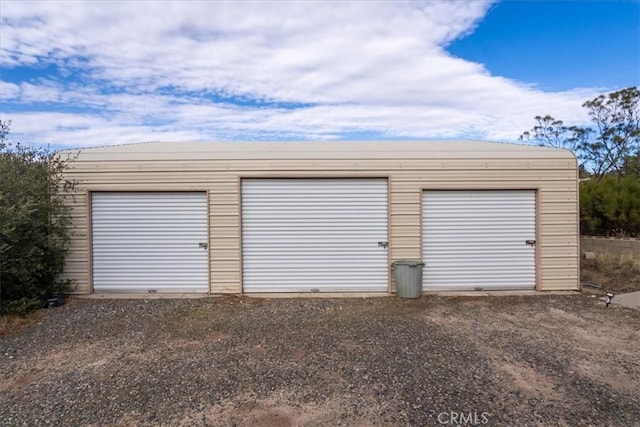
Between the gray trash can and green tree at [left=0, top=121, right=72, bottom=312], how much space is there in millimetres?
6333

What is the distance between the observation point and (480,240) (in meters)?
7.83

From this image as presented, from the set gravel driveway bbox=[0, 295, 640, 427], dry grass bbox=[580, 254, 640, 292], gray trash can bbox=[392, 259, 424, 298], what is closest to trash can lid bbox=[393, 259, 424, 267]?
gray trash can bbox=[392, 259, 424, 298]

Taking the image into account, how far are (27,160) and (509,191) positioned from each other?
9254 mm

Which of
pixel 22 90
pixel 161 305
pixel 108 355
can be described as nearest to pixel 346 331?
pixel 108 355

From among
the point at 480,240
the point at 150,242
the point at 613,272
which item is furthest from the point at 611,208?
the point at 150,242

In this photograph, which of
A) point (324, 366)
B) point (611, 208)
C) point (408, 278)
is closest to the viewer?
point (324, 366)

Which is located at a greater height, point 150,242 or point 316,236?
point 316,236

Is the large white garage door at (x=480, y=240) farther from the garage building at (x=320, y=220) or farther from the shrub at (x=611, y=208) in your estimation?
the shrub at (x=611, y=208)

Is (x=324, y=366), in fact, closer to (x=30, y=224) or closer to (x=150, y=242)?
(x=150, y=242)

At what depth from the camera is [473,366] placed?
13.6 feet

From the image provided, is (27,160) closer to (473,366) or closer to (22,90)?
(22,90)

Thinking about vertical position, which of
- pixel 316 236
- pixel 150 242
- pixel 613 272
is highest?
pixel 316 236

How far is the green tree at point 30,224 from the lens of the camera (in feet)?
20.1
